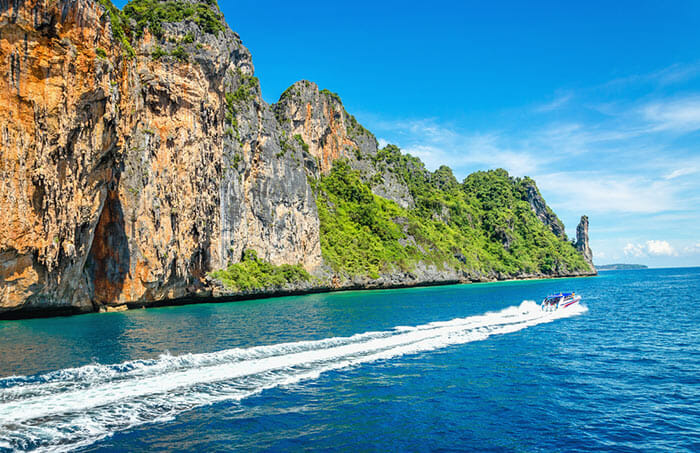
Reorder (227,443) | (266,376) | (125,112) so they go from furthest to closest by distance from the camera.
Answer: (125,112) < (266,376) < (227,443)

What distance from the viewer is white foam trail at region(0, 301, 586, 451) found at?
1252 cm

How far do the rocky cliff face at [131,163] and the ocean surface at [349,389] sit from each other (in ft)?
33.0

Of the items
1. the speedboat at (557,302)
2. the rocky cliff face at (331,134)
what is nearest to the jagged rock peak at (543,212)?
the rocky cliff face at (331,134)

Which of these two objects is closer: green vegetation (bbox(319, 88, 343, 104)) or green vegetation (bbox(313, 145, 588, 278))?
green vegetation (bbox(313, 145, 588, 278))

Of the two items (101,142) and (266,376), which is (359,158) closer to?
(101,142)

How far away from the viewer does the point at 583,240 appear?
591 ft

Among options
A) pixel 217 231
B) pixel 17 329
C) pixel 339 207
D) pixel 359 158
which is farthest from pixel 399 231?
pixel 17 329

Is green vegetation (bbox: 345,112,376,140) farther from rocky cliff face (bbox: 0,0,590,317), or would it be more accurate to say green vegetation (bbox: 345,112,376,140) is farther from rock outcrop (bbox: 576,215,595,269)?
rock outcrop (bbox: 576,215,595,269)

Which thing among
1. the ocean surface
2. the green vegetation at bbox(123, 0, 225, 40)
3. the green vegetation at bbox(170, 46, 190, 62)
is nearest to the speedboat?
the ocean surface

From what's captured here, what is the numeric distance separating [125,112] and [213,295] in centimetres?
2651

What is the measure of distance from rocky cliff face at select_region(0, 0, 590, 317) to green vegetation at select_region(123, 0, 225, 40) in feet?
1.00

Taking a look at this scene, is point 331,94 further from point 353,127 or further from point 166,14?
point 166,14

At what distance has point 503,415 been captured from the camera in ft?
46.6

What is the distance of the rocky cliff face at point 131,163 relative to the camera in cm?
Answer: 3228
